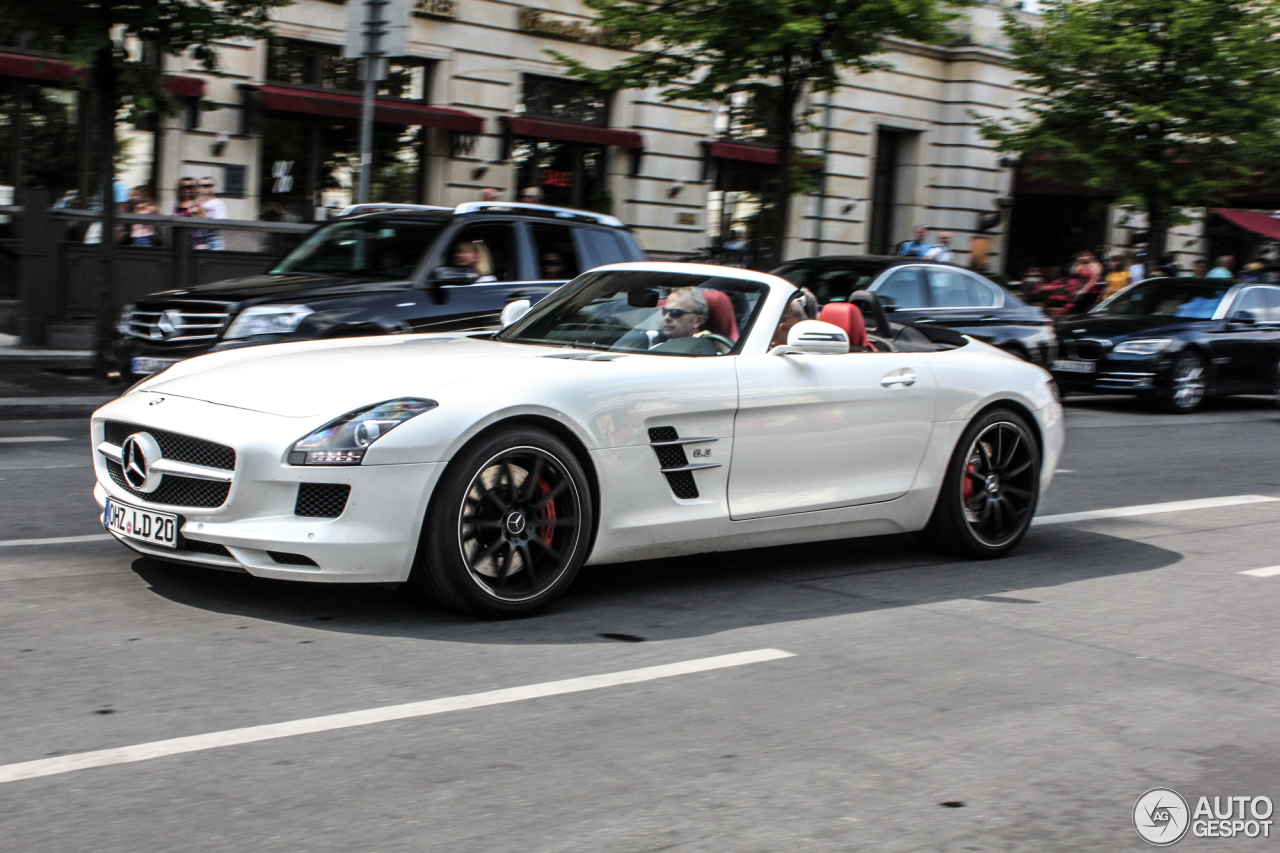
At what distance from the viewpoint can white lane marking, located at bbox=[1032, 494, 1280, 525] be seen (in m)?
8.46

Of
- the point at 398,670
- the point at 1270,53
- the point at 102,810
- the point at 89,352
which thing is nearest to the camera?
the point at 102,810

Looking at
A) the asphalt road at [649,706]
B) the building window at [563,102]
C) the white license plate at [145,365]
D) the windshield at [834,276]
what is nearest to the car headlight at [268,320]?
the white license plate at [145,365]

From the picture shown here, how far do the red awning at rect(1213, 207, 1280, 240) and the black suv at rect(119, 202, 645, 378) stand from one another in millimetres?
26414

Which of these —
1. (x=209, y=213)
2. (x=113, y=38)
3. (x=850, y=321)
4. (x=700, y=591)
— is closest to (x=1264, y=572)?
(x=850, y=321)

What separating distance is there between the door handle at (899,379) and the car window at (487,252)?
481 centimetres

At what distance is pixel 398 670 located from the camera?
14.8ft

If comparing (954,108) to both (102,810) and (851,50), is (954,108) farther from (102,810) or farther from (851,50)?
(102,810)

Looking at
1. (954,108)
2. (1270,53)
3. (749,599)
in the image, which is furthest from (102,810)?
(954,108)

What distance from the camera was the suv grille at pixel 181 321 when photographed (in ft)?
34.6

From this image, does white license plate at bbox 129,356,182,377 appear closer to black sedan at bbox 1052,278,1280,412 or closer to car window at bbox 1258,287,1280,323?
black sedan at bbox 1052,278,1280,412

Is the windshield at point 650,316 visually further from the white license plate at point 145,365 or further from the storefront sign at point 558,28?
the storefront sign at point 558,28

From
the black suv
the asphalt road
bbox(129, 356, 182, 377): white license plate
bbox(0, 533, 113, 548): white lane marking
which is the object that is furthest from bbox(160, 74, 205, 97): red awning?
bbox(0, 533, 113, 548): white lane marking

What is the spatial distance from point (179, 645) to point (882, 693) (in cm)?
227

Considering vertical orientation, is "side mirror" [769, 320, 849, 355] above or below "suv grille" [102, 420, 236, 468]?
above
